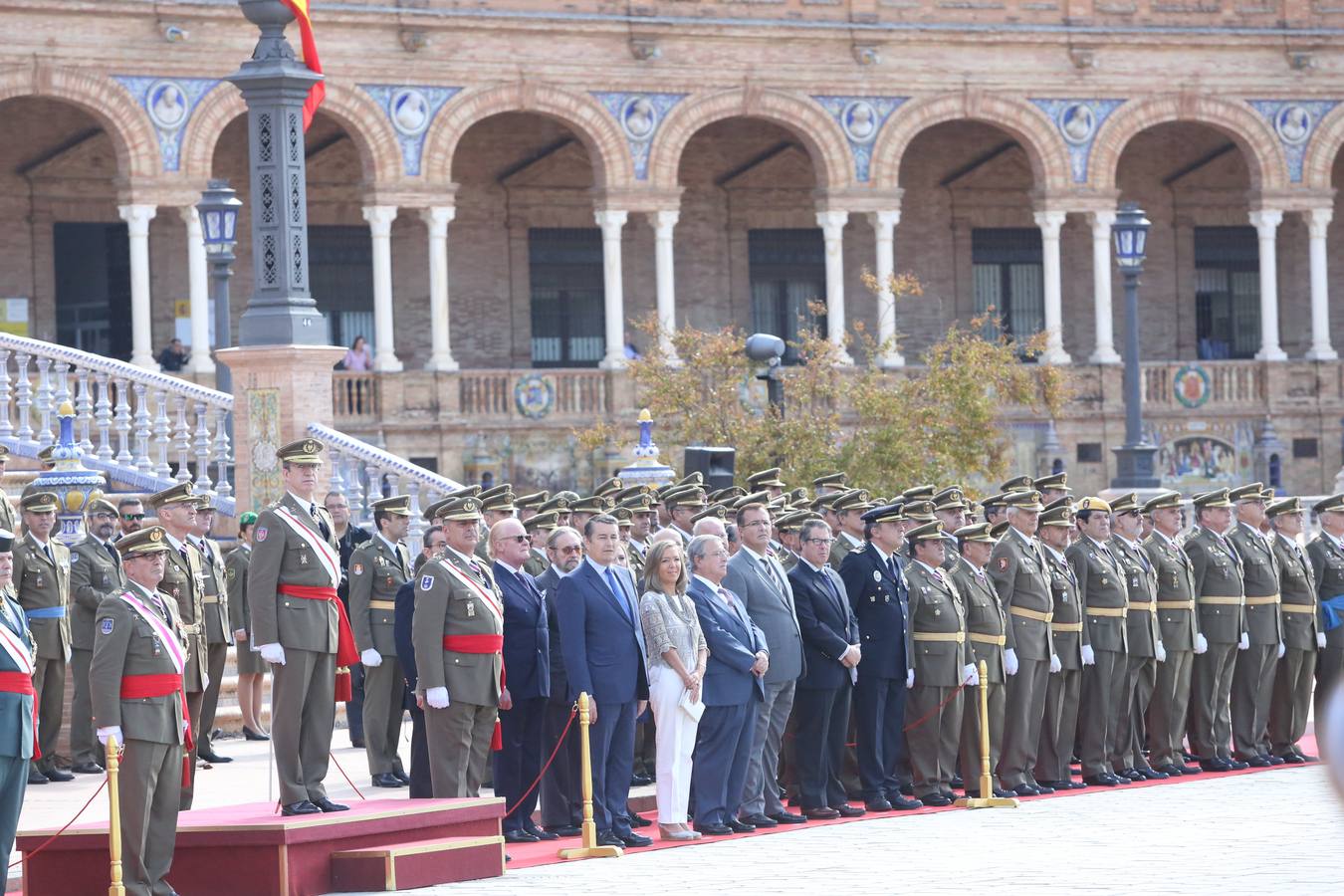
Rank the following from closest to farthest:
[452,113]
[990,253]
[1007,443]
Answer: [1007,443], [452,113], [990,253]

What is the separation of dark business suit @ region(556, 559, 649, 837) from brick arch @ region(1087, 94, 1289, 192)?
68.5 ft

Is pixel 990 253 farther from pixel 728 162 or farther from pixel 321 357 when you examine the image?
pixel 321 357

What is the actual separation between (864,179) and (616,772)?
19603 millimetres

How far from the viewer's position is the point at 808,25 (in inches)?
1216

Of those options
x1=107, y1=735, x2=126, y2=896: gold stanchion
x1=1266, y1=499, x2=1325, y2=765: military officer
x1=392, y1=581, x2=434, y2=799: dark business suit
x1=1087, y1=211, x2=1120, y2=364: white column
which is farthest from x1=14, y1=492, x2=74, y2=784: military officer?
x1=1087, y1=211, x2=1120, y2=364: white column

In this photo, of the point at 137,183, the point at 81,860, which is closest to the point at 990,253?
the point at 137,183

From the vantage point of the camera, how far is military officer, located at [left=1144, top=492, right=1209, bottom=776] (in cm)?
1544

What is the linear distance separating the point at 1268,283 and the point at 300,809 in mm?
23609

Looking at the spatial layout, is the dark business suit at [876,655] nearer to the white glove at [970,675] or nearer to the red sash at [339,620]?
the white glove at [970,675]

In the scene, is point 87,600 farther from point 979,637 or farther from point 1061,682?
point 1061,682

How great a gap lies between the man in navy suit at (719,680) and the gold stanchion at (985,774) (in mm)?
1564

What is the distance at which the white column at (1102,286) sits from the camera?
32.2m

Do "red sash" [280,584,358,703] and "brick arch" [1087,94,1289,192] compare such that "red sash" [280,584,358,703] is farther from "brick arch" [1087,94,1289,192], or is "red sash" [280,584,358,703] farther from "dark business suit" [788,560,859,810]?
"brick arch" [1087,94,1289,192]

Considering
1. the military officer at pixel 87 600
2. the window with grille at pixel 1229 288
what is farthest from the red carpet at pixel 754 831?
the window with grille at pixel 1229 288
